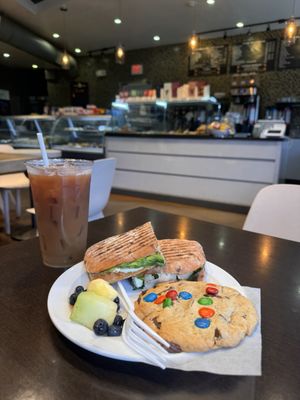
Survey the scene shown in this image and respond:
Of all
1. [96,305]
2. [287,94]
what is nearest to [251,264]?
[96,305]

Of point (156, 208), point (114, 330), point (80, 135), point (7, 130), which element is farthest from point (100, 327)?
point (7, 130)

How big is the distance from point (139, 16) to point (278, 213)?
16.7 ft

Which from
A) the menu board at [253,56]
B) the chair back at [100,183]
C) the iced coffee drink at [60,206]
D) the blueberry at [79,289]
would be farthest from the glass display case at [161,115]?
the blueberry at [79,289]

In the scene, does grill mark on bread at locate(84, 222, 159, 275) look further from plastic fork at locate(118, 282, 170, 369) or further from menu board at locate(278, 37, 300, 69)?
menu board at locate(278, 37, 300, 69)

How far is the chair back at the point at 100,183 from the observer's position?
77.8 inches

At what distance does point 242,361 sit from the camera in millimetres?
387

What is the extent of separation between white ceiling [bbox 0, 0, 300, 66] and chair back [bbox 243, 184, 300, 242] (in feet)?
14.3

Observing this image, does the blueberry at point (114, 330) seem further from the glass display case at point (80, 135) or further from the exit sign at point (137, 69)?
the exit sign at point (137, 69)

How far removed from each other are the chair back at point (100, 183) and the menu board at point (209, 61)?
16.4 feet

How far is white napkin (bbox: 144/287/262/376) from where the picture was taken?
375 mm

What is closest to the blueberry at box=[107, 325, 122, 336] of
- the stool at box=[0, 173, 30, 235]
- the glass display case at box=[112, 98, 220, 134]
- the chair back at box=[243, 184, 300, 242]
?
the chair back at box=[243, 184, 300, 242]

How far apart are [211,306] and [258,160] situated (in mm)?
3728

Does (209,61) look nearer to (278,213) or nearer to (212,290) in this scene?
(278,213)

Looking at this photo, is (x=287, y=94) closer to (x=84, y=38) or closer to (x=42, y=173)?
(x=84, y=38)
